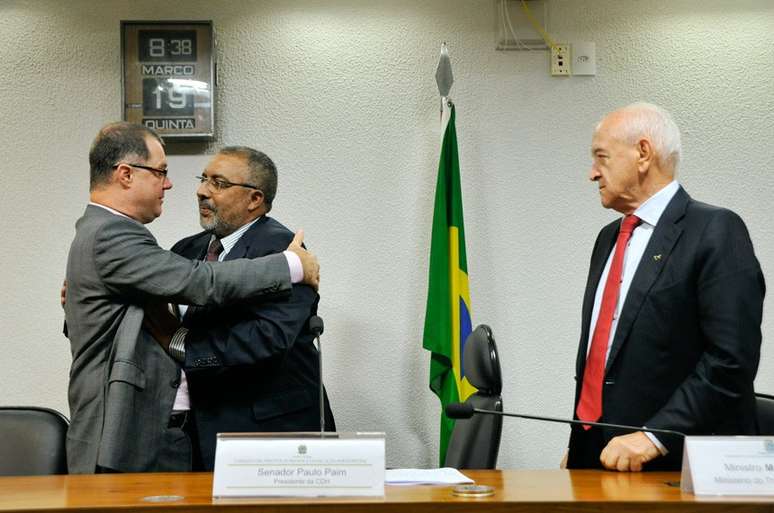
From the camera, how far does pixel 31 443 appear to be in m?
2.61

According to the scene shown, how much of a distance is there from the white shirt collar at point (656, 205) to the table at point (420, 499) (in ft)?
2.39

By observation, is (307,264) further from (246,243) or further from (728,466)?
(728,466)

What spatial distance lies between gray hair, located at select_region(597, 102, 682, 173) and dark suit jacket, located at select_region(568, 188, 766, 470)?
13cm

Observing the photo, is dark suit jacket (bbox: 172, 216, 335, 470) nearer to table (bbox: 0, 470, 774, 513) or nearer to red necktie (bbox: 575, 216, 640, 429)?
table (bbox: 0, 470, 774, 513)

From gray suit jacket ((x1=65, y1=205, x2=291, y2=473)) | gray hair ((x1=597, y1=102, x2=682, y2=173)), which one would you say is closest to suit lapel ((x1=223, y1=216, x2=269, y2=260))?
gray suit jacket ((x1=65, y1=205, x2=291, y2=473))

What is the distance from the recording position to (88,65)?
3.84 meters

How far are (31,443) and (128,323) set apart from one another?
43 cm

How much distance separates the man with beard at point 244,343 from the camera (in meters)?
2.67

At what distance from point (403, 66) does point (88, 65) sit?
128cm

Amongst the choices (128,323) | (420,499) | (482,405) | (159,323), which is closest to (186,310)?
(159,323)

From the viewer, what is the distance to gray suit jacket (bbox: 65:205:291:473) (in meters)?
2.56

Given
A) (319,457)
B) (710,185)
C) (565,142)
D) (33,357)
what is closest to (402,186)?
(565,142)

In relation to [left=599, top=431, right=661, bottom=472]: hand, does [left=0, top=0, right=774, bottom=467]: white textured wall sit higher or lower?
higher

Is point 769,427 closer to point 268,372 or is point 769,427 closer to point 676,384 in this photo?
point 676,384
